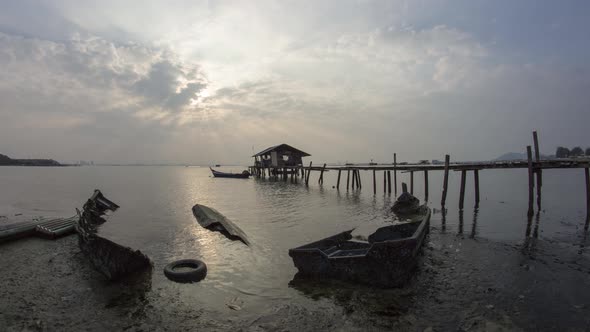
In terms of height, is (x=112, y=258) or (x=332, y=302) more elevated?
(x=112, y=258)

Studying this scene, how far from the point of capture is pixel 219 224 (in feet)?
45.4

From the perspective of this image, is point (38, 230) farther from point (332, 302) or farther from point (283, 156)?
point (283, 156)

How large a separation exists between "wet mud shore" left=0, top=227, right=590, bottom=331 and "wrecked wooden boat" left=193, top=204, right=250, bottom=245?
13.4 ft

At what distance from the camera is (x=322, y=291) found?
667 centimetres

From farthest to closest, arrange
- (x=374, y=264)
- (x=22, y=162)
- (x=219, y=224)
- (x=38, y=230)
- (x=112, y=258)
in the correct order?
(x=22, y=162) < (x=219, y=224) < (x=38, y=230) < (x=112, y=258) < (x=374, y=264)

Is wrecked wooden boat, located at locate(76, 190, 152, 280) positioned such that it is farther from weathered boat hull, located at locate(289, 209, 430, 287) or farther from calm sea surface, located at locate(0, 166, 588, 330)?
weathered boat hull, located at locate(289, 209, 430, 287)

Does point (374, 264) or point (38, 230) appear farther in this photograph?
point (38, 230)

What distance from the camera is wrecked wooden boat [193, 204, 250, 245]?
11.9 m

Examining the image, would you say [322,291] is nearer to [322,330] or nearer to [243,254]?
[322,330]

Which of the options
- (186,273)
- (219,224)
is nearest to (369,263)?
(186,273)

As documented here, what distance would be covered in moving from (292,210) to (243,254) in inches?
369

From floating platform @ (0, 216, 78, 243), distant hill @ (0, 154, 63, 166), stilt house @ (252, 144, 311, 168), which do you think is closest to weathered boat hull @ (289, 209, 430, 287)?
floating platform @ (0, 216, 78, 243)

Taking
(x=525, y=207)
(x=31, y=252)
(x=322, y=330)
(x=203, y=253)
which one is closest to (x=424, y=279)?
(x=322, y=330)

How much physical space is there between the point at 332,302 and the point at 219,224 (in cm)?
893
